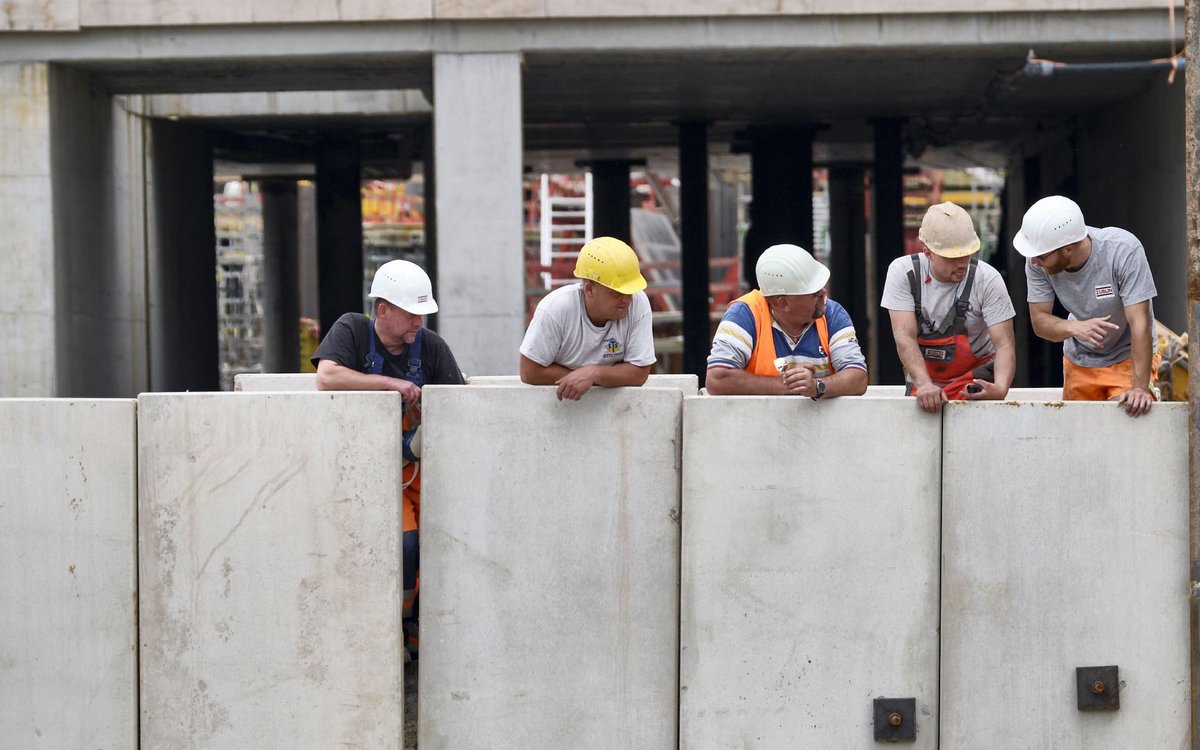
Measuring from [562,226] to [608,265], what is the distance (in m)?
22.0

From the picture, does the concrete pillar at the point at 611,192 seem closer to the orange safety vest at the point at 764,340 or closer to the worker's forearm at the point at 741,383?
the orange safety vest at the point at 764,340

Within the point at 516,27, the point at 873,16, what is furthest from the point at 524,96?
the point at 873,16

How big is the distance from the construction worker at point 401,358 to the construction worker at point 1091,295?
2861mm

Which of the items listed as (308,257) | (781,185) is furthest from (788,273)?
(308,257)

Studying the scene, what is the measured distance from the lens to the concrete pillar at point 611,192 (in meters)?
23.8

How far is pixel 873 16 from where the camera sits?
12.7m

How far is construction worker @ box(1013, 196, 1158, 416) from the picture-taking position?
19.2 feet

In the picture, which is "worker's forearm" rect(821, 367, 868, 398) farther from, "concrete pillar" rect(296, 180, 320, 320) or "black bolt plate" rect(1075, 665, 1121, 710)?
"concrete pillar" rect(296, 180, 320, 320)

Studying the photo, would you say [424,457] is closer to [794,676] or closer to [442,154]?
[794,676]

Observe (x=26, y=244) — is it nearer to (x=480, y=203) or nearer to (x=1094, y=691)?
(x=480, y=203)

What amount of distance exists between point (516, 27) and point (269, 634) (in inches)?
346

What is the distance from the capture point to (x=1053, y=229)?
5883 millimetres

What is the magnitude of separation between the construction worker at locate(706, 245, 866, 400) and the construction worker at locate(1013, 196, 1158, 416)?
3.10 feet

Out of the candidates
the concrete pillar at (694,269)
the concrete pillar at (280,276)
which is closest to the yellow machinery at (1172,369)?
the concrete pillar at (694,269)
